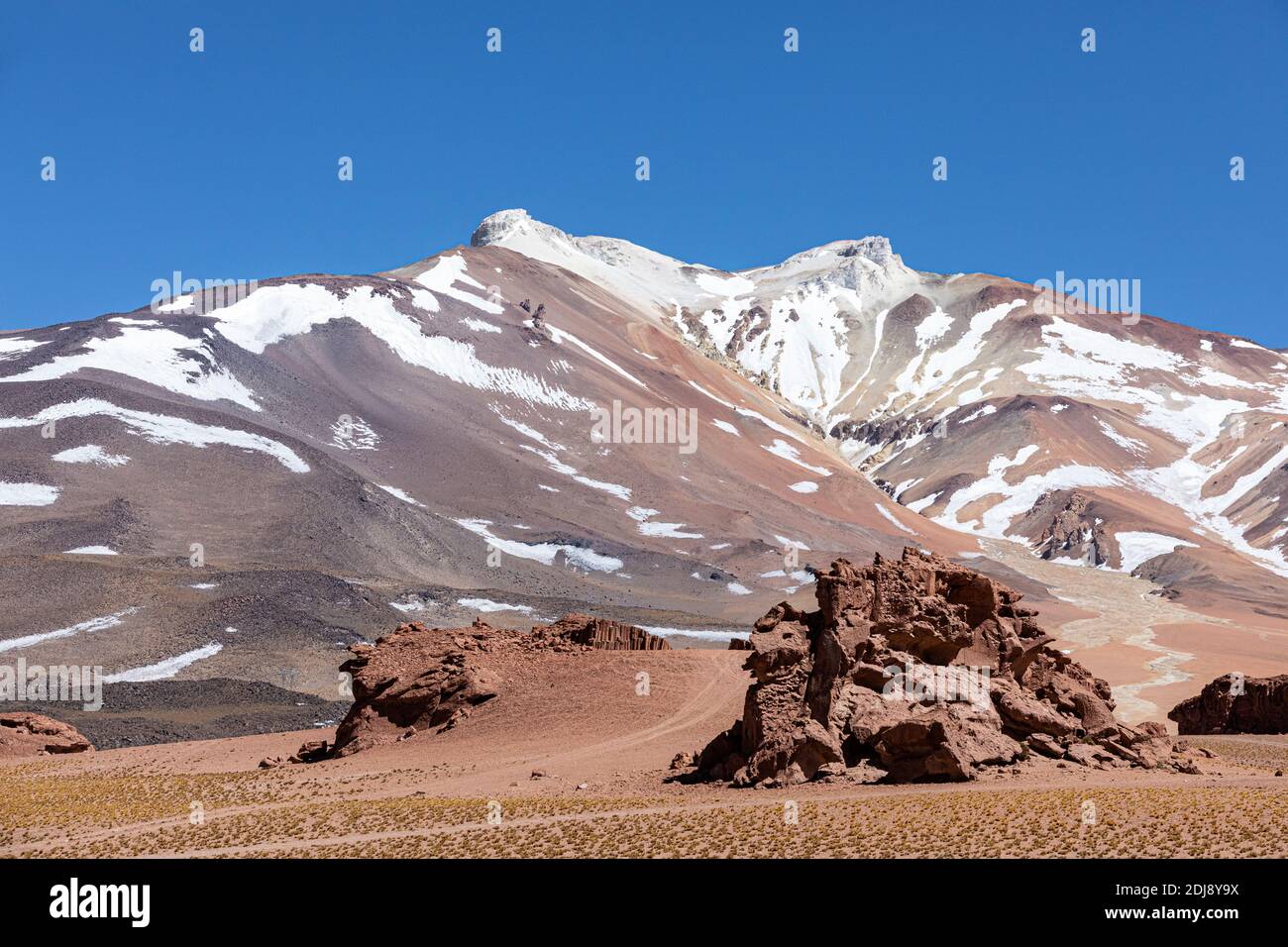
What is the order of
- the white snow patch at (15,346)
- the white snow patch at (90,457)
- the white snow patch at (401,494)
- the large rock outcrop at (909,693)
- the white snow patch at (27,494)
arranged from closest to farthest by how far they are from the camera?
the large rock outcrop at (909,693)
the white snow patch at (27,494)
the white snow patch at (90,457)
the white snow patch at (401,494)
the white snow patch at (15,346)

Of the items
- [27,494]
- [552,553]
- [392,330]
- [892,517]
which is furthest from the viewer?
[392,330]

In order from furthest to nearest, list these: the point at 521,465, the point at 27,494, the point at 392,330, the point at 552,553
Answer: the point at 392,330 < the point at 521,465 < the point at 552,553 < the point at 27,494

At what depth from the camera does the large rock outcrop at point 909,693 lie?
23109 millimetres

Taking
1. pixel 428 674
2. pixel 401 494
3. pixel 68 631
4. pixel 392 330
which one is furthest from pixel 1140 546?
pixel 428 674

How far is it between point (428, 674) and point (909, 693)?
15.4 meters

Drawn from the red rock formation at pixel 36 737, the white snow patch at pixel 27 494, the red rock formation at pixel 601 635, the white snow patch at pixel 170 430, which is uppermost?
the white snow patch at pixel 170 430

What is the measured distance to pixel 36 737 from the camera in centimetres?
3847

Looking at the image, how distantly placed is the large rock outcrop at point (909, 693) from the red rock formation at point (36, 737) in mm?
21125

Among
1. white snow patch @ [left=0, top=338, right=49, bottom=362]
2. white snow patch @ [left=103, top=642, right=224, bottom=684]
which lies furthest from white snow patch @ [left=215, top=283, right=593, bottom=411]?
white snow patch @ [left=103, top=642, right=224, bottom=684]

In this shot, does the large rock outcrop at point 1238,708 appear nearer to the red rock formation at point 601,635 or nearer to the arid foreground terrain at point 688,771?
the arid foreground terrain at point 688,771

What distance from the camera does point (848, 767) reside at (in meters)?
23.2

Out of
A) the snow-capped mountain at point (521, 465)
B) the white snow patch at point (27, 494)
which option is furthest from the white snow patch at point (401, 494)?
the white snow patch at point (27, 494)

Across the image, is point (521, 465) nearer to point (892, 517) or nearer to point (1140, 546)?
point (892, 517)
